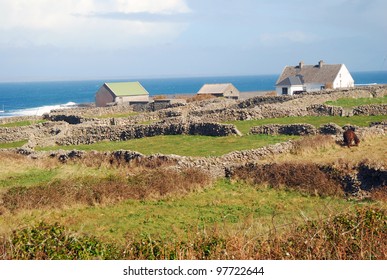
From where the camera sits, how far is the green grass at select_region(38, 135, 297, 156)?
27266 millimetres

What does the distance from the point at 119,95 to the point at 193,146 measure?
169 ft

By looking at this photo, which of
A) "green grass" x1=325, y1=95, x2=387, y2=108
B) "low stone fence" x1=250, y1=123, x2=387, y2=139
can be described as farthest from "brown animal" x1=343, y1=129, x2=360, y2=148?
"green grass" x1=325, y1=95, x2=387, y2=108

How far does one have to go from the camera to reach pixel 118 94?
79.1m

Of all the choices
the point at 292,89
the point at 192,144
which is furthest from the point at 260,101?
the point at 292,89

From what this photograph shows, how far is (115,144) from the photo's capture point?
33.8 m

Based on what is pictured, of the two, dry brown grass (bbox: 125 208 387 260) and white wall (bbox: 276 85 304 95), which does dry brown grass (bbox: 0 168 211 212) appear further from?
white wall (bbox: 276 85 304 95)

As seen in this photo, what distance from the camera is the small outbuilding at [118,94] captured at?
260 ft

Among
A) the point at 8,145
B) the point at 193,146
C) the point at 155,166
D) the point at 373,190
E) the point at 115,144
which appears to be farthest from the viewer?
the point at 8,145

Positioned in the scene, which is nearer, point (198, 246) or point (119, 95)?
point (198, 246)

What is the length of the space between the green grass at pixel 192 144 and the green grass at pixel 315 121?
3195 mm

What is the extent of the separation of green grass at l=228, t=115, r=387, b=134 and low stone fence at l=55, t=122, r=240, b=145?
6.24ft

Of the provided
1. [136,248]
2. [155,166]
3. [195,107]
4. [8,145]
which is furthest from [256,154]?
[195,107]
